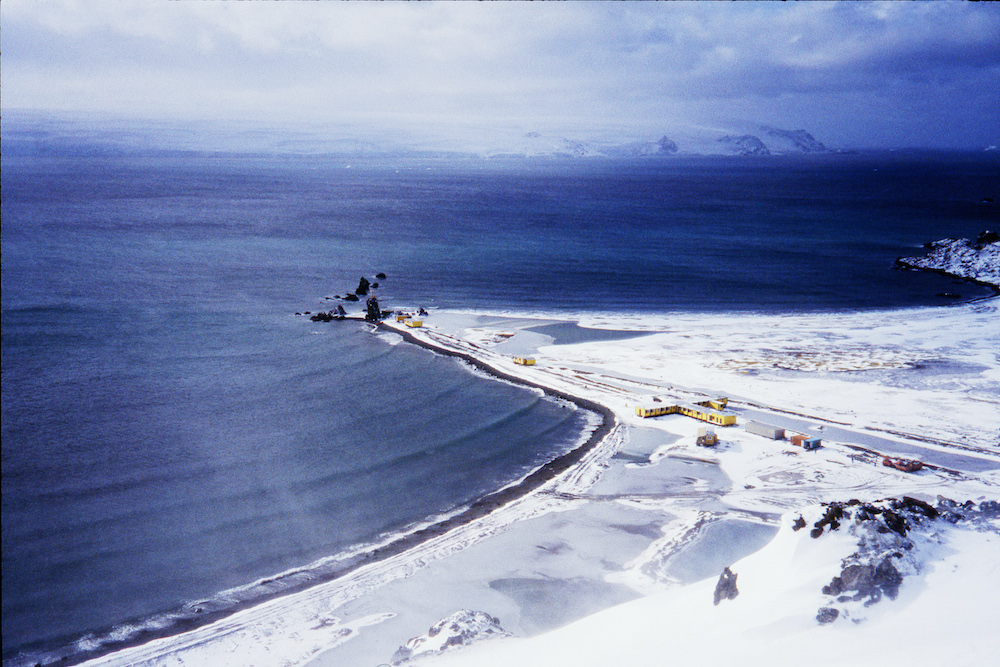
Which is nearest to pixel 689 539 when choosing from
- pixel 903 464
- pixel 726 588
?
pixel 726 588

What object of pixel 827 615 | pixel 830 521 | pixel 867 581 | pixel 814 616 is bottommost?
pixel 814 616

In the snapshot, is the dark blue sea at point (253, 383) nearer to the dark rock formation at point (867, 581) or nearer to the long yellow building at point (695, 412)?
the long yellow building at point (695, 412)

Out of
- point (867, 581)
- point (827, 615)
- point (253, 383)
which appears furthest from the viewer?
point (253, 383)

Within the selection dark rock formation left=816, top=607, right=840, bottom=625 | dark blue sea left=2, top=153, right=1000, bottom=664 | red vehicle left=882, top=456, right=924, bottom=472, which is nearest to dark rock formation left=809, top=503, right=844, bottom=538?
dark rock formation left=816, top=607, right=840, bottom=625

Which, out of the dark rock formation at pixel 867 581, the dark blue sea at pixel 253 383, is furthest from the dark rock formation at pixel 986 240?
the dark rock formation at pixel 867 581

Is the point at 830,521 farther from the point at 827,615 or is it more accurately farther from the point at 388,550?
the point at 388,550
